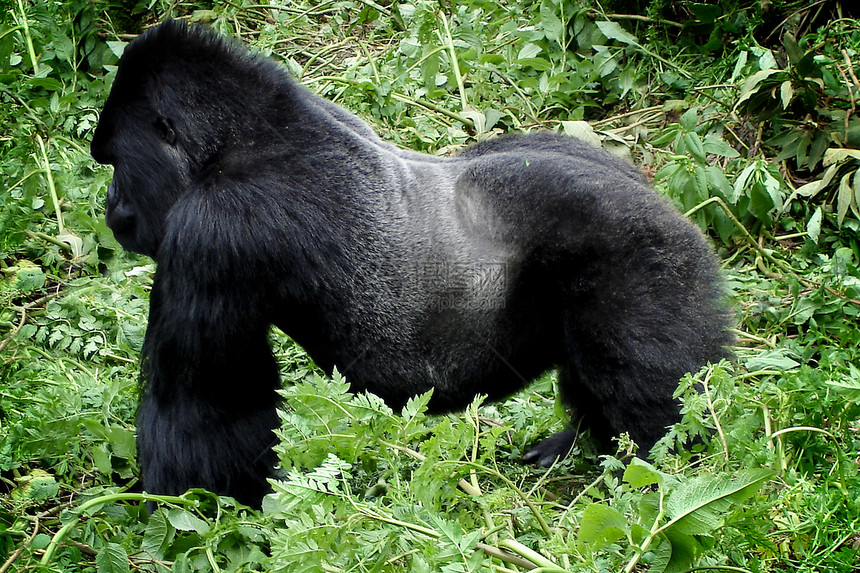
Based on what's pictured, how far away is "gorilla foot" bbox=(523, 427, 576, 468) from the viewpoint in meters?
3.36

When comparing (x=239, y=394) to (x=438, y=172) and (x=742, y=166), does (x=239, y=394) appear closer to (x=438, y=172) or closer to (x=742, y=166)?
(x=438, y=172)

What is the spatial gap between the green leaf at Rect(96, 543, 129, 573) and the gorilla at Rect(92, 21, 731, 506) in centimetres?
44

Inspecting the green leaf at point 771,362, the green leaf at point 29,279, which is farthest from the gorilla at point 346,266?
the green leaf at point 29,279

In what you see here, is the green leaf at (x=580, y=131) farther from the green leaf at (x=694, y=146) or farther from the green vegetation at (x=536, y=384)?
the green leaf at (x=694, y=146)

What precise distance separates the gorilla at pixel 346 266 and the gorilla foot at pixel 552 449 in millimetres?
494

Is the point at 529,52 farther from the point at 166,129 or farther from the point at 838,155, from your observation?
the point at 166,129

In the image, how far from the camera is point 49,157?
16.2 ft

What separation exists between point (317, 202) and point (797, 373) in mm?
1617

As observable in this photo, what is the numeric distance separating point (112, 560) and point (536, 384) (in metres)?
1.96

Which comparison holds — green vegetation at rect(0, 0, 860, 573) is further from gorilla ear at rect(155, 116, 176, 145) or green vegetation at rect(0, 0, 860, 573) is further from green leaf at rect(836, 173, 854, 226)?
gorilla ear at rect(155, 116, 176, 145)

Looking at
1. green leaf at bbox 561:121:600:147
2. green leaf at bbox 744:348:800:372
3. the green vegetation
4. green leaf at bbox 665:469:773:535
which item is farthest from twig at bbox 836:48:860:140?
green leaf at bbox 665:469:773:535

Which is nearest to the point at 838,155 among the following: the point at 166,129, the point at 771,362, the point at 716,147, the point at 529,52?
the point at 716,147

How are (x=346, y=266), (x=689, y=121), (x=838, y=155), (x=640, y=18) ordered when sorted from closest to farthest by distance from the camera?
(x=346, y=266)
(x=838, y=155)
(x=689, y=121)
(x=640, y=18)

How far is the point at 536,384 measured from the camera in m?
3.79
